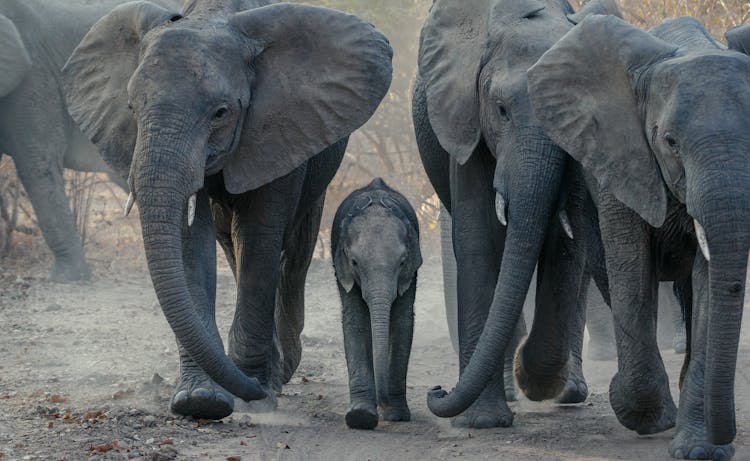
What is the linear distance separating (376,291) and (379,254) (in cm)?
21

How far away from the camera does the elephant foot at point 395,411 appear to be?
6.68 metres

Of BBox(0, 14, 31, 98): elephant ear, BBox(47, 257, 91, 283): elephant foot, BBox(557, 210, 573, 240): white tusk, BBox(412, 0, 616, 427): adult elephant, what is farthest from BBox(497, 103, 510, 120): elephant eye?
BBox(0, 14, 31, 98): elephant ear

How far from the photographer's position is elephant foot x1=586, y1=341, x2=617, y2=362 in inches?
358

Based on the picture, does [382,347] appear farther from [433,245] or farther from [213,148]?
[433,245]

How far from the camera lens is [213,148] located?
6.16 meters

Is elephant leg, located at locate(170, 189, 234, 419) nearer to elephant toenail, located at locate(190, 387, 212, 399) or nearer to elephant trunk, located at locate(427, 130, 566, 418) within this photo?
elephant toenail, located at locate(190, 387, 212, 399)

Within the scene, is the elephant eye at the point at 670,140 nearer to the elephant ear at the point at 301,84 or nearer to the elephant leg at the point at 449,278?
the elephant ear at the point at 301,84

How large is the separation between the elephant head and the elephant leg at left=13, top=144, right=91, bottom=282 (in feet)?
17.9

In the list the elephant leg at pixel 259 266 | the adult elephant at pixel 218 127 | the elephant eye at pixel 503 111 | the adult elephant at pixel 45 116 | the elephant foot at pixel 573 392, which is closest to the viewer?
the adult elephant at pixel 218 127

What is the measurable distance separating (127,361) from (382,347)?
2.65 m

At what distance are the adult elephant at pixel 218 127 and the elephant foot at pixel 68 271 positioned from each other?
4.93 meters

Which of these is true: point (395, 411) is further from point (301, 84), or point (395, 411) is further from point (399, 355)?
point (301, 84)

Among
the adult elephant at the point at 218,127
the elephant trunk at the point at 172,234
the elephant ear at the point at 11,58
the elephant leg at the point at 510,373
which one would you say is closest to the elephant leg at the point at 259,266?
the adult elephant at the point at 218,127

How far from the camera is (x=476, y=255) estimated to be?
6582 mm
